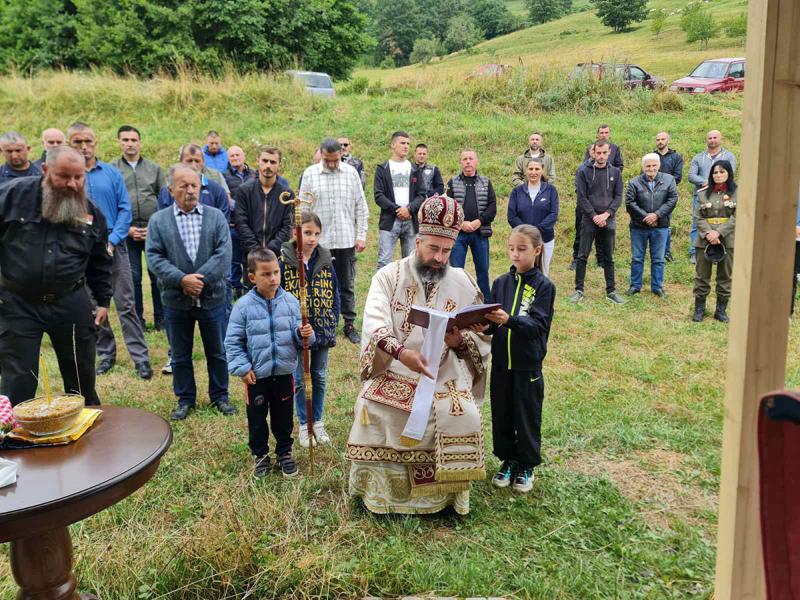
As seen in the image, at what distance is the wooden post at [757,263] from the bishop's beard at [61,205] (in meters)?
4.12

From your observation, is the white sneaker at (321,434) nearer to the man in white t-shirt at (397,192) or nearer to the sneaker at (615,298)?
the man in white t-shirt at (397,192)

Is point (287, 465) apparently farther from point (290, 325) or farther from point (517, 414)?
point (517, 414)

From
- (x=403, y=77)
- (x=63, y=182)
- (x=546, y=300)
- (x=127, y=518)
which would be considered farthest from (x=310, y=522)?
(x=403, y=77)

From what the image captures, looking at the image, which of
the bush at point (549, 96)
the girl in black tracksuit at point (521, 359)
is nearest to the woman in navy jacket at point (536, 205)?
the girl in black tracksuit at point (521, 359)

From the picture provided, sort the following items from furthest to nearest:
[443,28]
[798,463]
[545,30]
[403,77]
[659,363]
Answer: [443,28], [545,30], [403,77], [659,363], [798,463]

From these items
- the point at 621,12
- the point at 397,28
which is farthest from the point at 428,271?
the point at 397,28

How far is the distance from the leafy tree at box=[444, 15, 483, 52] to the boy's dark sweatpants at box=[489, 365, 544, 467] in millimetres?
57957

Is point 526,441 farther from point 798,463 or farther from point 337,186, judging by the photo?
point 337,186

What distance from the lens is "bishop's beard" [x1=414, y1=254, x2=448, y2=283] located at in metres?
4.39

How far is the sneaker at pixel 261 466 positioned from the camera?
182 inches

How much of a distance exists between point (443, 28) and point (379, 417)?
69.5 meters

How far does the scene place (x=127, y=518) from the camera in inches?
156

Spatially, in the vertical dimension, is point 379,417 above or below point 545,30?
below

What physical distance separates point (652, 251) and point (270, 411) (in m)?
6.96
